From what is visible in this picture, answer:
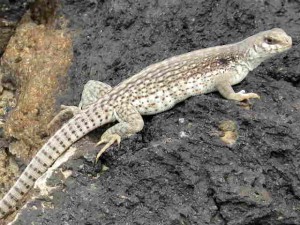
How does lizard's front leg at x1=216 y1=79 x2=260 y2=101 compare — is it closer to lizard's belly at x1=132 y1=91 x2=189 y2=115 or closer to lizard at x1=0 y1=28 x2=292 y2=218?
lizard at x1=0 y1=28 x2=292 y2=218

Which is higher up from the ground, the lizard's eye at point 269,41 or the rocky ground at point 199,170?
the lizard's eye at point 269,41

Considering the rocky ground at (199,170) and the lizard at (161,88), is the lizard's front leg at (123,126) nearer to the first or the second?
the lizard at (161,88)

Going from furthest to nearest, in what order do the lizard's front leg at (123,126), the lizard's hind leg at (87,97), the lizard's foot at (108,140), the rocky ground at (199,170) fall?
the lizard's hind leg at (87,97), the lizard's front leg at (123,126), the lizard's foot at (108,140), the rocky ground at (199,170)

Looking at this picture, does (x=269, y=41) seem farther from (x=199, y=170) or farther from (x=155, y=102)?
(x=199, y=170)

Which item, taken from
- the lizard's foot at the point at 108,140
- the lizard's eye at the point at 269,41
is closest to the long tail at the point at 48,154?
the lizard's foot at the point at 108,140

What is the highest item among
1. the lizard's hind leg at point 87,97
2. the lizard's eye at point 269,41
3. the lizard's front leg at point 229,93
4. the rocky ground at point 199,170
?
the lizard's eye at point 269,41

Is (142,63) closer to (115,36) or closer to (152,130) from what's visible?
(115,36)

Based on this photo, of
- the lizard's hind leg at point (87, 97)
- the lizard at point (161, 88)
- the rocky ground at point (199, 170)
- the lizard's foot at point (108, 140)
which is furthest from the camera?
the lizard's hind leg at point (87, 97)
